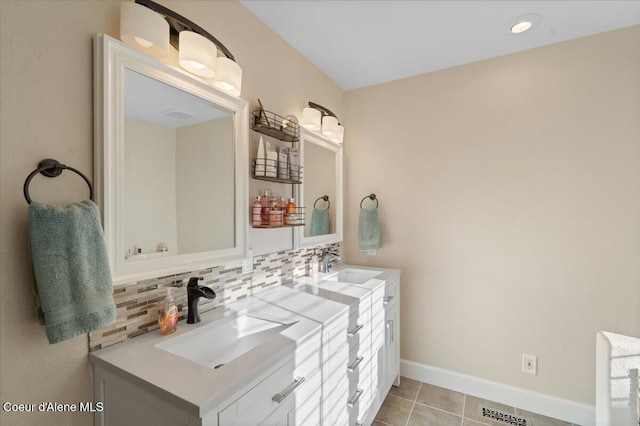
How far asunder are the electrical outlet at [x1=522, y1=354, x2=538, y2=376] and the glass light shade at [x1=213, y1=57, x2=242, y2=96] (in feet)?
8.41

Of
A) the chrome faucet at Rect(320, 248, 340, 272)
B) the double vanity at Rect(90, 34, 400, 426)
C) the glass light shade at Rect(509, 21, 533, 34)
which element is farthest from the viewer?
the chrome faucet at Rect(320, 248, 340, 272)

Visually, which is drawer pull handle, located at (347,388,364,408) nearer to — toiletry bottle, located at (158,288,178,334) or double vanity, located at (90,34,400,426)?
double vanity, located at (90,34,400,426)

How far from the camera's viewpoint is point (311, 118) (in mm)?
2059

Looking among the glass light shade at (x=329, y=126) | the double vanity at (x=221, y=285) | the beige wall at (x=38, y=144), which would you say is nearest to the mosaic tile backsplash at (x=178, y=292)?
the double vanity at (x=221, y=285)

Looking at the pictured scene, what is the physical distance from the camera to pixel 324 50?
2.06 metres

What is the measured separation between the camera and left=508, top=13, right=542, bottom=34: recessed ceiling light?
66.9 inches

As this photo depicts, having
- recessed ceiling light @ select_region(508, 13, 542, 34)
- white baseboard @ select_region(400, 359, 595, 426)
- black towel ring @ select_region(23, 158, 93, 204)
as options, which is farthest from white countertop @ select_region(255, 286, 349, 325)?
recessed ceiling light @ select_region(508, 13, 542, 34)

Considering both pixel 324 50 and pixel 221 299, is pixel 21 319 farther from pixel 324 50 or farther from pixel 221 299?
pixel 324 50

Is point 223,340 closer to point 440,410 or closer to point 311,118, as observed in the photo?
point 311,118

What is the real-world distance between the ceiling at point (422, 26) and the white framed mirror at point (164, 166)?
730 millimetres

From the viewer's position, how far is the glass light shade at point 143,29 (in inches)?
40.2

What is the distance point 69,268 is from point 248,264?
839 millimetres

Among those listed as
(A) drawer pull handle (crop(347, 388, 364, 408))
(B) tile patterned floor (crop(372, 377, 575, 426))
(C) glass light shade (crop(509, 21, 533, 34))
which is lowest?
(B) tile patterned floor (crop(372, 377, 575, 426))

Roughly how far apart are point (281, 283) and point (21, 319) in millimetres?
1206
